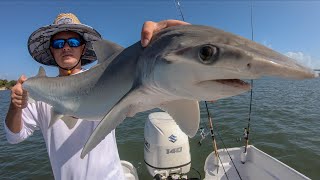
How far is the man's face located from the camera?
3.00 metres

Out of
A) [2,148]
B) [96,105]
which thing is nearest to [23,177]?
[2,148]

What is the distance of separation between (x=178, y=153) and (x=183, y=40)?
14.5 feet

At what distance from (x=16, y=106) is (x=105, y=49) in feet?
3.74

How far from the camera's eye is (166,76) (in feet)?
5.50

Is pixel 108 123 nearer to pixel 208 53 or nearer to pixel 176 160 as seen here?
pixel 208 53

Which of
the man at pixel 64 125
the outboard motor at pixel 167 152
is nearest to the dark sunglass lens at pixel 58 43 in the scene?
the man at pixel 64 125

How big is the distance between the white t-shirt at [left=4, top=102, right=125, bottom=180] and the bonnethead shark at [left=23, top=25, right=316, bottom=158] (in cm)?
16

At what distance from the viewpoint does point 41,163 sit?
1080 centimetres

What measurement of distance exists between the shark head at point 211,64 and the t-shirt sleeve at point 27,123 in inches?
71.6

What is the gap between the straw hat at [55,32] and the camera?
298 centimetres

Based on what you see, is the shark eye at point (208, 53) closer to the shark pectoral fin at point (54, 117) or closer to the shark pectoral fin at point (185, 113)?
the shark pectoral fin at point (185, 113)

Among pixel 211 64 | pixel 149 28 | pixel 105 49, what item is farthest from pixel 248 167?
pixel 211 64

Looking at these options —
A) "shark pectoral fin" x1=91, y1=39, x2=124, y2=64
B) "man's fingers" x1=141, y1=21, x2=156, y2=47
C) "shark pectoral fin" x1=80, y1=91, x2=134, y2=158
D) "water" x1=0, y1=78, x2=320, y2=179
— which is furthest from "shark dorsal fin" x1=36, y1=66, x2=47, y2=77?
"water" x1=0, y1=78, x2=320, y2=179

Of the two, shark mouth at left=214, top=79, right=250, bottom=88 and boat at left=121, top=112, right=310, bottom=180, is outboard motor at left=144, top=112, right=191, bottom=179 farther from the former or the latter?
shark mouth at left=214, top=79, right=250, bottom=88
